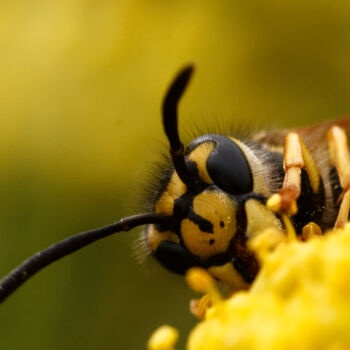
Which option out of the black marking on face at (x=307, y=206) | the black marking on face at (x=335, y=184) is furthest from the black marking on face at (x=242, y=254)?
the black marking on face at (x=335, y=184)

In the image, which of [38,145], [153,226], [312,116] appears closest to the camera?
[153,226]

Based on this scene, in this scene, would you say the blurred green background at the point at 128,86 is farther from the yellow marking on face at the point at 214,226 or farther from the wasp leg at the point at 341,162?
the yellow marking on face at the point at 214,226

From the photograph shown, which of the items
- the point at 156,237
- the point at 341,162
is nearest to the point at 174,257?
the point at 156,237

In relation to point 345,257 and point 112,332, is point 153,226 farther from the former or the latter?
point 112,332

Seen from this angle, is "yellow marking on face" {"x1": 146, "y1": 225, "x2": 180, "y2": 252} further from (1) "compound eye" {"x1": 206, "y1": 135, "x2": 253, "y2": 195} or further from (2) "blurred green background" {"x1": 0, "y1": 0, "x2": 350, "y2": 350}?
(2) "blurred green background" {"x1": 0, "y1": 0, "x2": 350, "y2": 350}

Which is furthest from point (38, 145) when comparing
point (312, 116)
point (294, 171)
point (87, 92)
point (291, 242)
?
point (291, 242)

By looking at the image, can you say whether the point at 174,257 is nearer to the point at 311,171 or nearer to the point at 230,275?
the point at 230,275

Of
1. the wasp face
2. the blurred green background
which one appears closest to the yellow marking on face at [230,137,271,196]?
the wasp face
